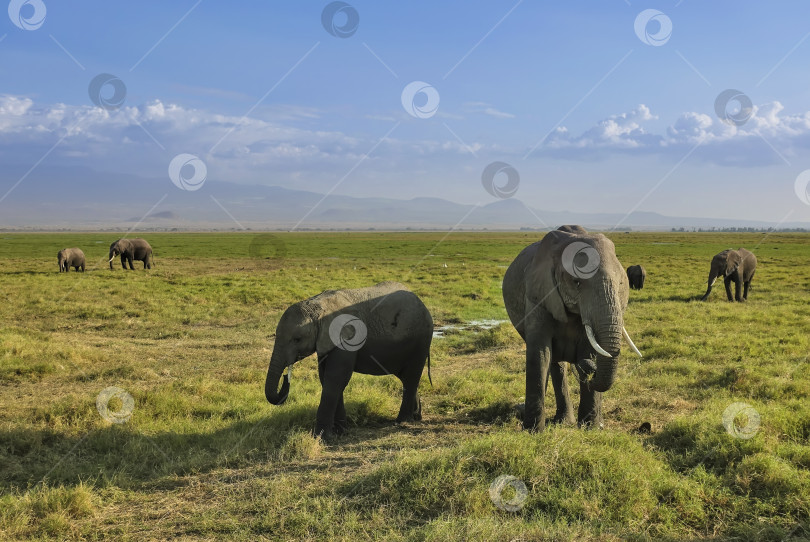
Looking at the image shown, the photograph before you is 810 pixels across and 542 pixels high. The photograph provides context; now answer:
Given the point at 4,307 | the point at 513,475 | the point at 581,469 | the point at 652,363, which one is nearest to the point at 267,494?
the point at 513,475

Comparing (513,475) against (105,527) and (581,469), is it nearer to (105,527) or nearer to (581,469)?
(581,469)

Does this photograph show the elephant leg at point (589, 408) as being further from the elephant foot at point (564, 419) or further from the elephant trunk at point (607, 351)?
the elephant trunk at point (607, 351)

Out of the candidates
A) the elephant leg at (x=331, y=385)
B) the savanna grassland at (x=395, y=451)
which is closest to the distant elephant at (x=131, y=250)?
the savanna grassland at (x=395, y=451)

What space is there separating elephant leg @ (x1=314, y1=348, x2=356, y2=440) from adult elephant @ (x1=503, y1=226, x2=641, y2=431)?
238cm

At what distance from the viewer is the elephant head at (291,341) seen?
771 centimetres

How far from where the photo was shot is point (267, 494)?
570cm

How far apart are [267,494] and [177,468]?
1460mm

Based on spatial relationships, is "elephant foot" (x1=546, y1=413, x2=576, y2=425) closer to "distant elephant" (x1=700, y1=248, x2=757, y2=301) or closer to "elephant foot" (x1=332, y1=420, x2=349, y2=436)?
"elephant foot" (x1=332, y1=420, x2=349, y2=436)

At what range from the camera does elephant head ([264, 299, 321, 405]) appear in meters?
7.71

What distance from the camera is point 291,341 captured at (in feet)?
25.4
